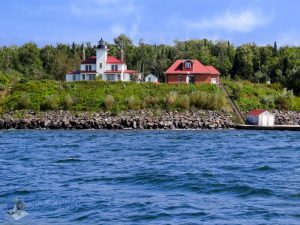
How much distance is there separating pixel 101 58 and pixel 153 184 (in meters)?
59.6

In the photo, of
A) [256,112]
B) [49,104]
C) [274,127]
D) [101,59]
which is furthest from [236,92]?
[101,59]

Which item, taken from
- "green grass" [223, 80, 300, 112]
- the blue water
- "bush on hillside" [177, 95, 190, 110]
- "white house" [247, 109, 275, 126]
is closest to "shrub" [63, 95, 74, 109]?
"bush on hillside" [177, 95, 190, 110]

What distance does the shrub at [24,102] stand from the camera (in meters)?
61.2

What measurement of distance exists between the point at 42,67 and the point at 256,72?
36.9m

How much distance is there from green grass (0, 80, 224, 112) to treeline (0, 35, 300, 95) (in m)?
23.6

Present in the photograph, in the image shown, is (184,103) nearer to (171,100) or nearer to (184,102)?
(184,102)

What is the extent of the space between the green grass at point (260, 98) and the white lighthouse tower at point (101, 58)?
694 inches

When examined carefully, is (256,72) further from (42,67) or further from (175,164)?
(175,164)

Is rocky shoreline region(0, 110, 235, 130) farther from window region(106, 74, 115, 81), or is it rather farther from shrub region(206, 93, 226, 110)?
window region(106, 74, 115, 81)

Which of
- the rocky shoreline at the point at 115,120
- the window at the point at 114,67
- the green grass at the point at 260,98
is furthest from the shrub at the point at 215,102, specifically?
the window at the point at 114,67

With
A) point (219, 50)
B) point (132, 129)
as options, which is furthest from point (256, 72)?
point (132, 129)

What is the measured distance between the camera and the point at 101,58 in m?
78.9

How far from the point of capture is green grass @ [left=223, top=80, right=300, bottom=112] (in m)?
64.2

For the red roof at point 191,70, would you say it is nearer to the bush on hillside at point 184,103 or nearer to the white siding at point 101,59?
the white siding at point 101,59
